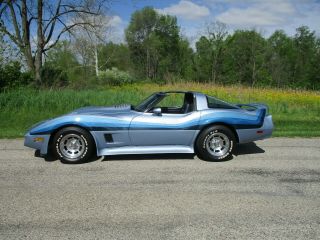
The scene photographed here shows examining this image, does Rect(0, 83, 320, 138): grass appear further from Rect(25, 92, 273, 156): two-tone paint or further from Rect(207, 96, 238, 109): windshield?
Rect(25, 92, 273, 156): two-tone paint

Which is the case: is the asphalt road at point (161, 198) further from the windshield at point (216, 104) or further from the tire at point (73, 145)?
the windshield at point (216, 104)

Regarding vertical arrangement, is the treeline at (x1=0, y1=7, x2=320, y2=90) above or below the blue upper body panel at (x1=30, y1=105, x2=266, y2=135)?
above

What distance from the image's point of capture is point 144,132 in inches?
226

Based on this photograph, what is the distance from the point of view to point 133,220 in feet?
11.7

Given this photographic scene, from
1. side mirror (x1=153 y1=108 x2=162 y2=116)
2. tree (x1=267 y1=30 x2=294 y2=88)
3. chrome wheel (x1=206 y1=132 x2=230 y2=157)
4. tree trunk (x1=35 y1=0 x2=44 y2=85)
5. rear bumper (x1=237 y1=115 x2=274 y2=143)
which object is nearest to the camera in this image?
side mirror (x1=153 y1=108 x2=162 y2=116)

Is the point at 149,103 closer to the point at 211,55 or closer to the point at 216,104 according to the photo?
the point at 216,104

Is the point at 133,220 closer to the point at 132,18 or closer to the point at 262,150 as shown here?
the point at 262,150

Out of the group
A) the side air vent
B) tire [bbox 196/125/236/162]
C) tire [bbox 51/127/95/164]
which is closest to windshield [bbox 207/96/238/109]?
tire [bbox 196/125/236/162]

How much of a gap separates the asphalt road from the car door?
407 millimetres

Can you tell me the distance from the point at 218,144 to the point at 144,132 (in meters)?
1.46

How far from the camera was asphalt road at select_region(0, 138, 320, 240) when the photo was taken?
334 cm

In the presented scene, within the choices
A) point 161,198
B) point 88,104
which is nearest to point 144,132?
point 161,198

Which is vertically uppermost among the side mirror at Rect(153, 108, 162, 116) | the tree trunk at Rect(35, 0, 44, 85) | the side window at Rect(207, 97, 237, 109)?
the tree trunk at Rect(35, 0, 44, 85)

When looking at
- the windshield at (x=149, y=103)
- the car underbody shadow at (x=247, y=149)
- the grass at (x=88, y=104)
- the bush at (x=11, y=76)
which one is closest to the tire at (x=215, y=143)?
the car underbody shadow at (x=247, y=149)
